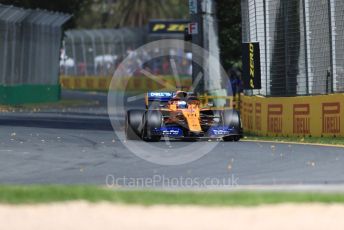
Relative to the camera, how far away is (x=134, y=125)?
837 inches

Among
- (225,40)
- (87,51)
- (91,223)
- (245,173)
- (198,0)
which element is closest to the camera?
(91,223)

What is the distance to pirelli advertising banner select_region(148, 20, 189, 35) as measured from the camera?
69375 millimetres

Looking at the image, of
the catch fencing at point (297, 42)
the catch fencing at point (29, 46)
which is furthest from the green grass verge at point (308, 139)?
the catch fencing at point (29, 46)

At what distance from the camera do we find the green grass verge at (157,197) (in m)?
11.1

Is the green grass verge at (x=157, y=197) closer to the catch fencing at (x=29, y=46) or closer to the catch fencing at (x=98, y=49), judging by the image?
the catch fencing at (x=29, y=46)

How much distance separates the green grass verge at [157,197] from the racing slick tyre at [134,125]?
9.31 meters

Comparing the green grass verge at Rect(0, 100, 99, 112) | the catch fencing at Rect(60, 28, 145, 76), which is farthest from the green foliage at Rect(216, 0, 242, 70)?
the catch fencing at Rect(60, 28, 145, 76)

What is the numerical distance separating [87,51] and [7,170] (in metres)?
50.7

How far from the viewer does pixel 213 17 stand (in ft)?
102

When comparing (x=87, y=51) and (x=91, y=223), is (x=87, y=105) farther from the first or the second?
(x=91, y=223)

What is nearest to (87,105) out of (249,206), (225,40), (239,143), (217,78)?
(225,40)

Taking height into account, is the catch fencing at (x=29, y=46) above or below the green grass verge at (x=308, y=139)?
above

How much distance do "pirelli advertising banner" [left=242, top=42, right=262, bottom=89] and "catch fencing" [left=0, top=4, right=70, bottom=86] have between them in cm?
1569

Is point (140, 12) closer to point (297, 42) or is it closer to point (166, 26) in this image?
point (166, 26)
